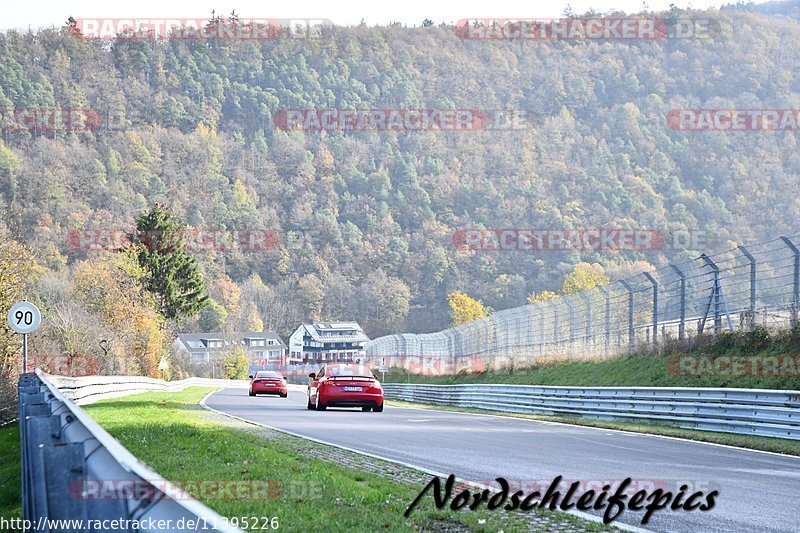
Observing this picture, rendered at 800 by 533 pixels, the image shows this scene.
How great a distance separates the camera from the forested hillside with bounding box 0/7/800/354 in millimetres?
132125

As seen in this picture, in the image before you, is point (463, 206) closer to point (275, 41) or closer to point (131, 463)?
point (275, 41)

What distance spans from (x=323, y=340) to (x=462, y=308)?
20.7 m

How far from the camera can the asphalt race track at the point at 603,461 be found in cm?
898

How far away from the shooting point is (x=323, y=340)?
474ft

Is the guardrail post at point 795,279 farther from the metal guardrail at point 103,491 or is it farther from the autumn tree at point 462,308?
the autumn tree at point 462,308

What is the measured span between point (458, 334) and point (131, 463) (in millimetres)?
44413

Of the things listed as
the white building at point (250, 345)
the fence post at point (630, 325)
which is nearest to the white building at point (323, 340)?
the white building at point (250, 345)

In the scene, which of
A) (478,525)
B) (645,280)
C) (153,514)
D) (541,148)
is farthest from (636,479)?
(541,148)

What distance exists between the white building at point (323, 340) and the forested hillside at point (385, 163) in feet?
7.12

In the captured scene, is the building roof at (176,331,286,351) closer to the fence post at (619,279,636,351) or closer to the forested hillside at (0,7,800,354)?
the forested hillside at (0,7,800,354)

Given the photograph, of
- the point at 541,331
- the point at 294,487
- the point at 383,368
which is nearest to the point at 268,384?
the point at 541,331

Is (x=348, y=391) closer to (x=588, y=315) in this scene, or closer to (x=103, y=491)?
(x=588, y=315)

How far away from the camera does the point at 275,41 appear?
200m

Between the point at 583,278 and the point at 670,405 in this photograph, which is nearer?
the point at 670,405
